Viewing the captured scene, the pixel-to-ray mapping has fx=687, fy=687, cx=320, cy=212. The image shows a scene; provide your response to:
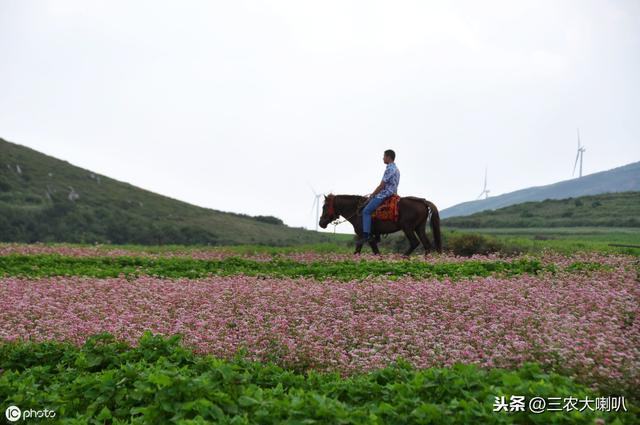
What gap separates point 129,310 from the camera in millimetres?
13234

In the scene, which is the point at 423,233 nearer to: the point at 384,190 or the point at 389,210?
the point at 389,210

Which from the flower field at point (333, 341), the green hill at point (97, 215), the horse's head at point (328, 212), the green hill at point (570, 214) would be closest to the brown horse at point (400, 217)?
the horse's head at point (328, 212)

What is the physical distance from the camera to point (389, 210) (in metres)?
23.5

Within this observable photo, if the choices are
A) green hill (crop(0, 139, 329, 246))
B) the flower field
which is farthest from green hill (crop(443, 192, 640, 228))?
the flower field

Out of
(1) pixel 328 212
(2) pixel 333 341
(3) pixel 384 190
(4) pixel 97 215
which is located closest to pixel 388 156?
(3) pixel 384 190

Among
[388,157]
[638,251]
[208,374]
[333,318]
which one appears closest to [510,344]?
[333,318]

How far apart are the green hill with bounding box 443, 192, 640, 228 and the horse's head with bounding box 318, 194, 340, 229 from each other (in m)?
34.7

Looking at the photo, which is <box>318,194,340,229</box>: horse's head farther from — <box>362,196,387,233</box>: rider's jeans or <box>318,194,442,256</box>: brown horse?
<box>362,196,387,233</box>: rider's jeans

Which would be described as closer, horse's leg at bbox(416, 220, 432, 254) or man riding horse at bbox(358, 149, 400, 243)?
man riding horse at bbox(358, 149, 400, 243)

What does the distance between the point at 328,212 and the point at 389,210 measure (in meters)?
2.54

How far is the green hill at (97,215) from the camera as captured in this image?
55.7 metres

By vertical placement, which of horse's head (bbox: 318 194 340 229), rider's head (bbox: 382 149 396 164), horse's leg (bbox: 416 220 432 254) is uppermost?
rider's head (bbox: 382 149 396 164)

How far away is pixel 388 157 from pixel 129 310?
12.1 meters

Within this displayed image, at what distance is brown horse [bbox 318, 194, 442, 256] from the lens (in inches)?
926
